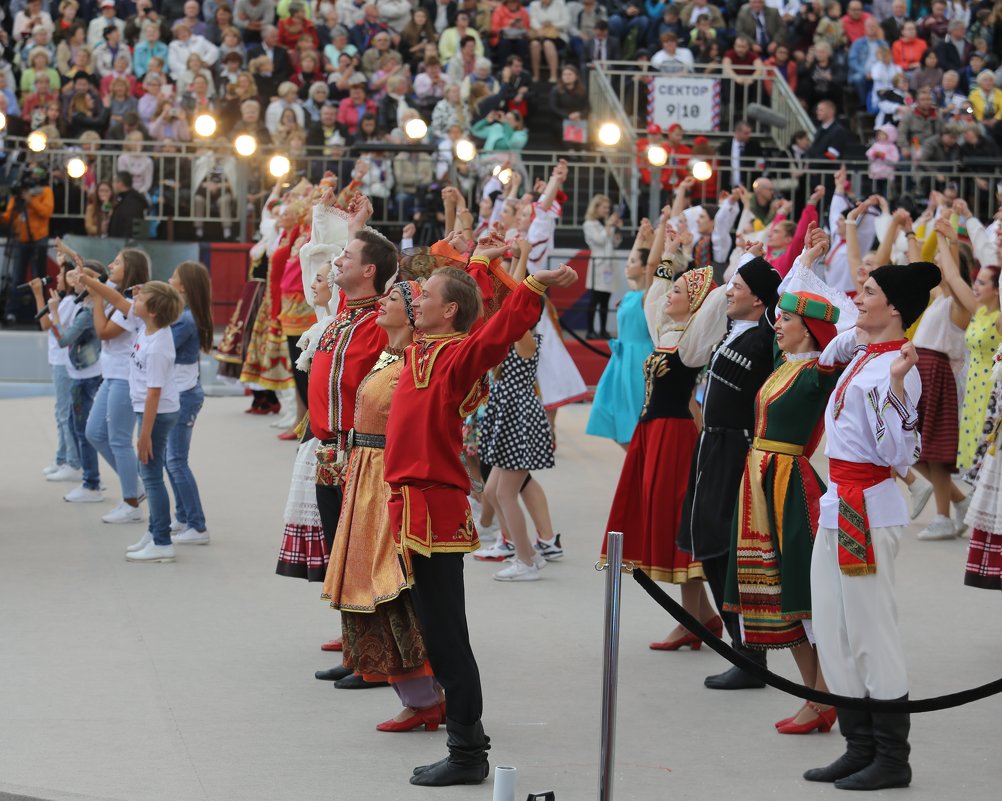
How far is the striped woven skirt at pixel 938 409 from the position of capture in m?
9.53

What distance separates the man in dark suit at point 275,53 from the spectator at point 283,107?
988mm

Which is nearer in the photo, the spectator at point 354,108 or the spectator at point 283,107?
the spectator at point 283,107

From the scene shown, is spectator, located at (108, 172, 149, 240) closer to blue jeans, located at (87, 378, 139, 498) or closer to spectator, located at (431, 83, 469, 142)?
spectator, located at (431, 83, 469, 142)

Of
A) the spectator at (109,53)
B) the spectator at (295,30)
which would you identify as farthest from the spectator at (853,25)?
the spectator at (109,53)

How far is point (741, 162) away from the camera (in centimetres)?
1891

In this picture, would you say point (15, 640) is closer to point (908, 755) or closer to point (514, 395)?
point (514, 395)

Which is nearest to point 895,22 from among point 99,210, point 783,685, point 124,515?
point 99,210

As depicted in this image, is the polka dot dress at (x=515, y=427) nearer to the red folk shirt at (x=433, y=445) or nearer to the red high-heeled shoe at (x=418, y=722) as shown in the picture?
the red high-heeled shoe at (x=418, y=722)

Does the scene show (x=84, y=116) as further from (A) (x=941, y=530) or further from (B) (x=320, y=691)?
(B) (x=320, y=691)

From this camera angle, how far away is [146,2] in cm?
2062

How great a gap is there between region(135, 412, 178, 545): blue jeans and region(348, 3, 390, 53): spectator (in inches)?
515

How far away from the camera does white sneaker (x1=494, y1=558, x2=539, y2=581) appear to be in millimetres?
8375

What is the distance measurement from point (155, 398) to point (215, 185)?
10138 millimetres

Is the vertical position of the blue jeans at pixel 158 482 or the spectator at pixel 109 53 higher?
the spectator at pixel 109 53
